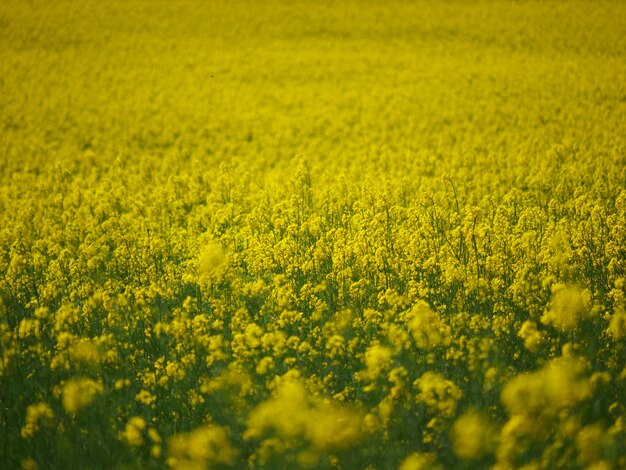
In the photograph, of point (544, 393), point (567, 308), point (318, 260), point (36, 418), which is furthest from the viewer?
point (318, 260)

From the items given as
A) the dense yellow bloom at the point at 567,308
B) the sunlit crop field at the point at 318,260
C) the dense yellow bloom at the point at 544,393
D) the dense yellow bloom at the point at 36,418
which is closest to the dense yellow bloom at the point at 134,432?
the sunlit crop field at the point at 318,260

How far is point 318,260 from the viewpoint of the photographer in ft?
17.1

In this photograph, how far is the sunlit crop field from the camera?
3.29 metres

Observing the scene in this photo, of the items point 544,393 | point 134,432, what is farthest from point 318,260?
point 544,393

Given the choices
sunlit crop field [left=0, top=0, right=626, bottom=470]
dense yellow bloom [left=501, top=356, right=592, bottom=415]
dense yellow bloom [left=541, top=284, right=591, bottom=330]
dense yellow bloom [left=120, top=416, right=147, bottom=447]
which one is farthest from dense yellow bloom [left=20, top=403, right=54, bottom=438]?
dense yellow bloom [left=541, top=284, right=591, bottom=330]

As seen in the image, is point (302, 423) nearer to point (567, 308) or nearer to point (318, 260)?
point (567, 308)

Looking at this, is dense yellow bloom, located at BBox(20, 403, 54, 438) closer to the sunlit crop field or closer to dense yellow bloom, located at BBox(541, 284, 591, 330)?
the sunlit crop field

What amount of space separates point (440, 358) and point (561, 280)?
1.38m

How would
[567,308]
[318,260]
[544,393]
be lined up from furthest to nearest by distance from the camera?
[318,260], [567,308], [544,393]

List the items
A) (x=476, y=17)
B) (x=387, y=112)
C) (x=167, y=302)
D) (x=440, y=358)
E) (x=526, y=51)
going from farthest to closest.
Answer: (x=476, y=17) < (x=526, y=51) < (x=387, y=112) < (x=167, y=302) < (x=440, y=358)

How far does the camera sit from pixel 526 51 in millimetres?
18984

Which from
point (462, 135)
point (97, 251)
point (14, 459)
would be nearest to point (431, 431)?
point (14, 459)

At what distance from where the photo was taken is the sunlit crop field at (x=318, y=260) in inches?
129

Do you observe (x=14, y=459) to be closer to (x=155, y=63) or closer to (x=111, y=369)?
(x=111, y=369)
